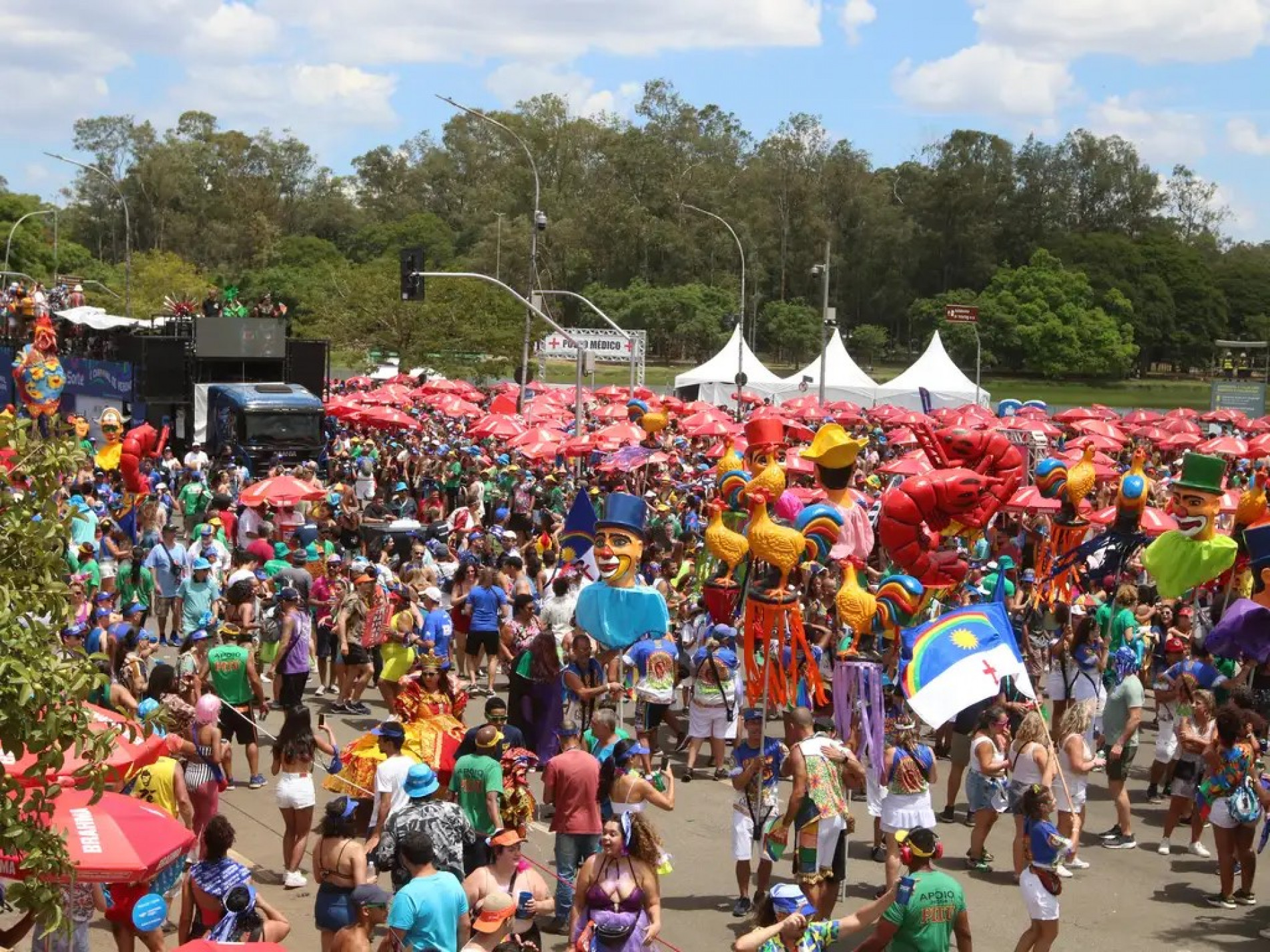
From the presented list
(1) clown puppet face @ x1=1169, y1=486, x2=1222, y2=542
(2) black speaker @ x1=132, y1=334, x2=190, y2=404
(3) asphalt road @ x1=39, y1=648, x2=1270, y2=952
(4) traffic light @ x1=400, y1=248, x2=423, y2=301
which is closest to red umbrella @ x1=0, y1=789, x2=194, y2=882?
(3) asphalt road @ x1=39, y1=648, x2=1270, y2=952

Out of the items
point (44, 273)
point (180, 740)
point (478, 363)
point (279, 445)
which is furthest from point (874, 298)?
point (180, 740)

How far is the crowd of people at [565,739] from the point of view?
7.39m

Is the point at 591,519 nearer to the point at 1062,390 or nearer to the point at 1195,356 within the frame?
the point at 1062,390

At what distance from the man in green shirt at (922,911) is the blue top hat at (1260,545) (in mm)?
5156

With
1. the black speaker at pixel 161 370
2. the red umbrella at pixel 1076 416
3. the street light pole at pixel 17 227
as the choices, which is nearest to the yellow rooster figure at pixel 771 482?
the black speaker at pixel 161 370

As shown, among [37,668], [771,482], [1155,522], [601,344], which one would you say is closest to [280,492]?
[771,482]

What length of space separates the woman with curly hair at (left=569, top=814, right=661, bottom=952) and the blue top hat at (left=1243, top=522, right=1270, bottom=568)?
235 inches

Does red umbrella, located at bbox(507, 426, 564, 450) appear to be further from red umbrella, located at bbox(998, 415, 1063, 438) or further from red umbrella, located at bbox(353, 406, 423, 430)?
red umbrella, located at bbox(998, 415, 1063, 438)

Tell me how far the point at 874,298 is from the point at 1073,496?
71759mm

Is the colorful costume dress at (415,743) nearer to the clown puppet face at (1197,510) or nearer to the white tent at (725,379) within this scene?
the clown puppet face at (1197,510)

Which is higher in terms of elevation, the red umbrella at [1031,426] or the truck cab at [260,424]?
the red umbrella at [1031,426]

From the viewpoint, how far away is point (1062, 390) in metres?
76.0

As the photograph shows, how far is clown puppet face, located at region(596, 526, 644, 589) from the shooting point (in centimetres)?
1153

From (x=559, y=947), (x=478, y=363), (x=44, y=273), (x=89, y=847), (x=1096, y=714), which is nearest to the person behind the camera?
(x=89, y=847)
